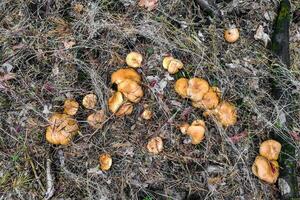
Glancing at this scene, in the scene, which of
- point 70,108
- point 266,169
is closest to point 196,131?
point 266,169

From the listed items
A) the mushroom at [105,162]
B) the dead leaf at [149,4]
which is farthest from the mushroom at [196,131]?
the dead leaf at [149,4]

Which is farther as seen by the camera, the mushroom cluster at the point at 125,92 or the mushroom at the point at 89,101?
the mushroom at the point at 89,101

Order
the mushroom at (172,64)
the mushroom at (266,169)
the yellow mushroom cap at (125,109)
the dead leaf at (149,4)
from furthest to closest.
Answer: the dead leaf at (149,4) → the mushroom at (172,64) → the yellow mushroom cap at (125,109) → the mushroom at (266,169)

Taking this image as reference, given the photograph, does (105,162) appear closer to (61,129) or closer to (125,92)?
(61,129)

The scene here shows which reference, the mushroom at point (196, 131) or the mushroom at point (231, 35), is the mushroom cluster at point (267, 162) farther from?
Answer: the mushroom at point (231, 35)

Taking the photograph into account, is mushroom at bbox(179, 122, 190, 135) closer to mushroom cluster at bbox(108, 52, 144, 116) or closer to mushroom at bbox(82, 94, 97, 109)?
mushroom cluster at bbox(108, 52, 144, 116)

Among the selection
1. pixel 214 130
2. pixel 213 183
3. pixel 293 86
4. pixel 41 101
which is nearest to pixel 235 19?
pixel 293 86

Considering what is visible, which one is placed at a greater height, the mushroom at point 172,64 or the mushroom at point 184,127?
the mushroom at point 172,64
